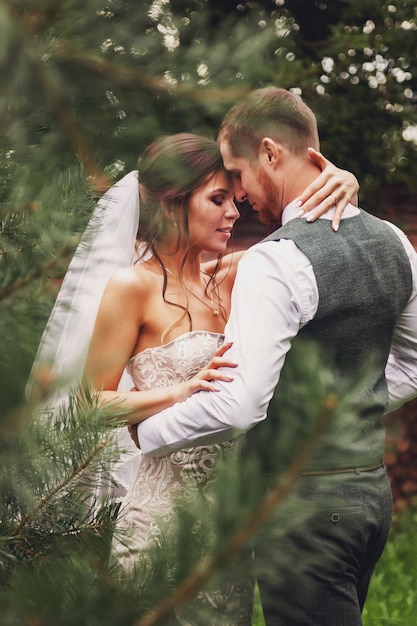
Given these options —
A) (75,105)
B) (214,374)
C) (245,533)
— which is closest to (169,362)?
(214,374)

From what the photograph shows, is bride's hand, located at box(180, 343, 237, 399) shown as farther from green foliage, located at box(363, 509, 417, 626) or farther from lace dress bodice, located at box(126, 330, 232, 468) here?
green foliage, located at box(363, 509, 417, 626)

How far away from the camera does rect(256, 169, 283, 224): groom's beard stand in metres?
2.49

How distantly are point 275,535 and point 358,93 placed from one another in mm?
5936

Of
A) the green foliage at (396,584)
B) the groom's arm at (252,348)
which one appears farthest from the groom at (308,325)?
the green foliage at (396,584)

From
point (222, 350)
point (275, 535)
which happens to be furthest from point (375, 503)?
point (275, 535)

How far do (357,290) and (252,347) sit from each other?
1.15 ft

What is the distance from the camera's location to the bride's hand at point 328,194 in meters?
2.32

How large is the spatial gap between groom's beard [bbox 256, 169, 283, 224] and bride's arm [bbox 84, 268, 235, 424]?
0.45 m

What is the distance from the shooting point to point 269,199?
2529 mm

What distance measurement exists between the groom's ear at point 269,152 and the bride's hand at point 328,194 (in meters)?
0.10

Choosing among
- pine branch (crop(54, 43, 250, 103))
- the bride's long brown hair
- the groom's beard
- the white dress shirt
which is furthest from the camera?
the groom's beard

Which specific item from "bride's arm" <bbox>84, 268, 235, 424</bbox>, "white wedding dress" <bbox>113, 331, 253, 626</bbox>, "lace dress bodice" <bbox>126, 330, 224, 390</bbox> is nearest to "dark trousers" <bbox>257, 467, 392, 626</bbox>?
"white wedding dress" <bbox>113, 331, 253, 626</bbox>

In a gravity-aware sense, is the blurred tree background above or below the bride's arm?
above

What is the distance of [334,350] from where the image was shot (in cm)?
226
